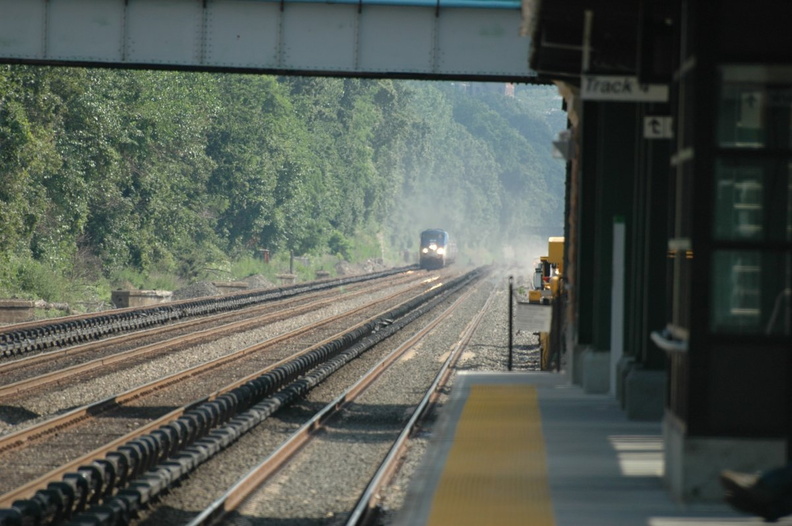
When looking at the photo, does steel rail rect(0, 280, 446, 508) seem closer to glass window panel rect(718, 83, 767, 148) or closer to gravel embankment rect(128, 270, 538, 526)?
gravel embankment rect(128, 270, 538, 526)

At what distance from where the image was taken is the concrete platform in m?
6.98

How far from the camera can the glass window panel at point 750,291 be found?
6793 mm

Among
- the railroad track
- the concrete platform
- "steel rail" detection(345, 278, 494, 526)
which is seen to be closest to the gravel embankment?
"steel rail" detection(345, 278, 494, 526)

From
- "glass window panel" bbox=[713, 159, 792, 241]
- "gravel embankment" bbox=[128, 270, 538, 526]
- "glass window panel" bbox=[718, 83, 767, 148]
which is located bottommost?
"gravel embankment" bbox=[128, 270, 538, 526]

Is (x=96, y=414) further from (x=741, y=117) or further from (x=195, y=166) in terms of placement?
(x=195, y=166)

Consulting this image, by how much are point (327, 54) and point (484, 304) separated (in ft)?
89.9

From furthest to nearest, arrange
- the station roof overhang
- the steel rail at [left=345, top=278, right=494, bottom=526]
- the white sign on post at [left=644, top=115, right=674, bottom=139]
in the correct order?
1. the steel rail at [left=345, top=278, right=494, bottom=526]
2. the white sign on post at [left=644, top=115, right=674, bottom=139]
3. the station roof overhang

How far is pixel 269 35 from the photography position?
61.0 ft

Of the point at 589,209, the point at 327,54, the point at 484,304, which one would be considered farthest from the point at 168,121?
the point at 589,209

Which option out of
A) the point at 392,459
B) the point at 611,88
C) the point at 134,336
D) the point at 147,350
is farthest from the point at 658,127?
the point at 134,336

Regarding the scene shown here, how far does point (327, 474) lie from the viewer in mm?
12469

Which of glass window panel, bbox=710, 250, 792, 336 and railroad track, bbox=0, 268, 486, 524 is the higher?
glass window panel, bbox=710, 250, 792, 336

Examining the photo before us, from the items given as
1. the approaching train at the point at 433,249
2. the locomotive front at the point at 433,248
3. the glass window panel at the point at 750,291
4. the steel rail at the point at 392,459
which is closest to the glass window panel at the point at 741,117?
the glass window panel at the point at 750,291

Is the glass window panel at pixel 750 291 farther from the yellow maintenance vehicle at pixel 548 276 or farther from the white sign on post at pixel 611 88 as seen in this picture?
the yellow maintenance vehicle at pixel 548 276
